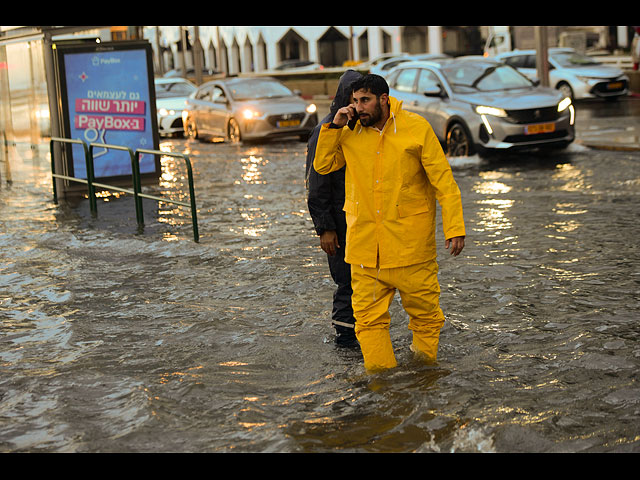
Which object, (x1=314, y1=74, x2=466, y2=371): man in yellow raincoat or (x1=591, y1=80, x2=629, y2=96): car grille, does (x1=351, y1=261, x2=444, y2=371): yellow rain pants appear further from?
(x1=591, y1=80, x2=629, y2=96): car grille

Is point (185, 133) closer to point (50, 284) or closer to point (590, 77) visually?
point (590, 77)

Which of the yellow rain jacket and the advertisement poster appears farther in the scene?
the advertisement poster

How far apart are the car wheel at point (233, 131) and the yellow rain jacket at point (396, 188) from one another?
1620cm

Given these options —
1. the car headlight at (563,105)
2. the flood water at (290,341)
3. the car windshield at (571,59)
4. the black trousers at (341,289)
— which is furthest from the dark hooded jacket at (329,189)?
the car windshield at (571,59)

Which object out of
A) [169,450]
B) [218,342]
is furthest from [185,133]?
[169,450]

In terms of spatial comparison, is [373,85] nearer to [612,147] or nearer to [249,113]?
[612,147]

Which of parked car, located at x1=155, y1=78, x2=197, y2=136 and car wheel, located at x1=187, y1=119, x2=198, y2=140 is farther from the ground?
parked car, located at x1=155, y1=78, x2=197, y2=136

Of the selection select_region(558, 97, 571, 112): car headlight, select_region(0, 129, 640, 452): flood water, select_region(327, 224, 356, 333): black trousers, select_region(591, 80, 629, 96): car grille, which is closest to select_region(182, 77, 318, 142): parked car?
select_region(558, 97, 571, 112): car headlight

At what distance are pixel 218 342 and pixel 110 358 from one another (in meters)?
0.72

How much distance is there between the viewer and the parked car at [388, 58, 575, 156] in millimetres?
15711

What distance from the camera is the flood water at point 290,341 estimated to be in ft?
16.1

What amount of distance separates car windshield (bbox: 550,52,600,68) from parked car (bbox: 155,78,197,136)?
33.5 feet

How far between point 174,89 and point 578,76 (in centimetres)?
1087

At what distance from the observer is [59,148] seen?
529 inches
